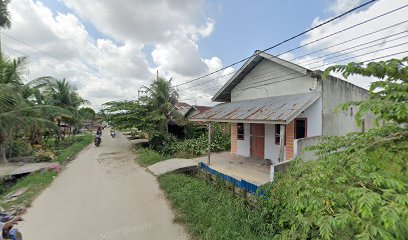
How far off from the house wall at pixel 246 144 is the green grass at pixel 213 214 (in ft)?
14.0

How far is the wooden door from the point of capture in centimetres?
1005

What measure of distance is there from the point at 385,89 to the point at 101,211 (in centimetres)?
637

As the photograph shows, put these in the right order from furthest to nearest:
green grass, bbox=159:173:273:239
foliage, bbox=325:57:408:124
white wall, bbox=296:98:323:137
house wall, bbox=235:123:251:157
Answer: house wall, bbox=235:123:251:157, white wall, bbox=296:98:323:137, green grass, bbox=159:173:273:239, foliage, bbox=325:57:408:124

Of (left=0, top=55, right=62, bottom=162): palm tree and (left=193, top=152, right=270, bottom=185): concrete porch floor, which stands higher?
(left=0, top=55, right=62, bottom=162): palm tree

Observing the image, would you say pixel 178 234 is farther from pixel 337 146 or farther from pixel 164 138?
pixel 164 138

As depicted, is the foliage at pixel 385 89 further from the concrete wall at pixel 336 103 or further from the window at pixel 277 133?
the window at pixel 277 133

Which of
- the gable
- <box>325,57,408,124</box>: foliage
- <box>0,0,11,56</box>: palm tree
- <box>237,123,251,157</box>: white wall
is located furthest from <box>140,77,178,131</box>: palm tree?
<box>325,57,408,124</box>: foliage

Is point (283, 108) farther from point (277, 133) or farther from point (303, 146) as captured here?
point (277, 133)

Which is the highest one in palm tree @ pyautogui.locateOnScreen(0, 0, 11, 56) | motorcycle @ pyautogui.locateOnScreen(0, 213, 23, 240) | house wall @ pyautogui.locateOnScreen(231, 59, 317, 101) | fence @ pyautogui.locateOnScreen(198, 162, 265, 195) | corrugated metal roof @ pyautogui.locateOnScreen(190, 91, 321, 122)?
palm tree @ pyautogui.locateOnScreen(0, 0, 11, 56)

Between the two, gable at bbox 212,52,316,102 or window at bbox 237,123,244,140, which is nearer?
gable at bbox 212,52,316,102

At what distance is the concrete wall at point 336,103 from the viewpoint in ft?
25.7

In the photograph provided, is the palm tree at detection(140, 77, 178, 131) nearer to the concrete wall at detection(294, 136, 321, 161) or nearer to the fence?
the fence

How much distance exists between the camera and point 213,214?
16.2 ft

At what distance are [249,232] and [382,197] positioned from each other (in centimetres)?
325
